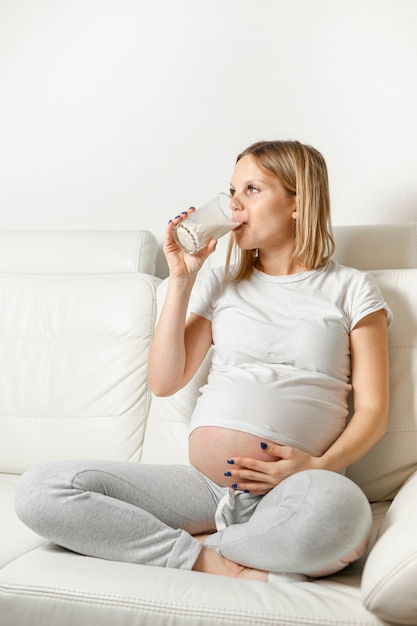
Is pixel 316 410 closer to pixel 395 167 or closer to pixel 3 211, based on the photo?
pixel 395 167

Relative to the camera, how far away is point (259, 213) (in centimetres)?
152

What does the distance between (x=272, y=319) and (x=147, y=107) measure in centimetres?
87

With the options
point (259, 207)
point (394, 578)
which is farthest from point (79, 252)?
point (394, 578)

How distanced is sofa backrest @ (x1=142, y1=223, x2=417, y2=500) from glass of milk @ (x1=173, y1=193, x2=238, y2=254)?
0.30m

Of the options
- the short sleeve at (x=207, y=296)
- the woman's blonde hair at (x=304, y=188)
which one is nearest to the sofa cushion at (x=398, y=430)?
the woman's blonde hair at (x=304, y=188)

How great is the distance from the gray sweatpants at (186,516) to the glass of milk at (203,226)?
421mm

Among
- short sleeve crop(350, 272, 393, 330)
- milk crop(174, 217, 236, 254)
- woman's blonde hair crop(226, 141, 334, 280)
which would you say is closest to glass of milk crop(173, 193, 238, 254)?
milk crop(174, 217, 236, 254)

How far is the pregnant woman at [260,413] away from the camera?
1.15 metres

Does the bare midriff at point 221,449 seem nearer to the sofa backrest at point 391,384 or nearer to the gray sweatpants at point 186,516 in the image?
the gray sweatpants at point 186,516

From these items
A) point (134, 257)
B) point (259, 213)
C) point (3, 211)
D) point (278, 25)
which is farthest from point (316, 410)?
point (3, 211)

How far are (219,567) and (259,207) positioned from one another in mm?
695

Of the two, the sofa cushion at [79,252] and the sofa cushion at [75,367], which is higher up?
the sofa cushion at [79,252]

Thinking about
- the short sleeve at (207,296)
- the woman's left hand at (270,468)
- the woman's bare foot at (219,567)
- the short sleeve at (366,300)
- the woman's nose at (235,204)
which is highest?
the woman's nose at (235,204)

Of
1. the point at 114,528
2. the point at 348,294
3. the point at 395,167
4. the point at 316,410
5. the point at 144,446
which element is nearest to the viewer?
the point at 114,528
